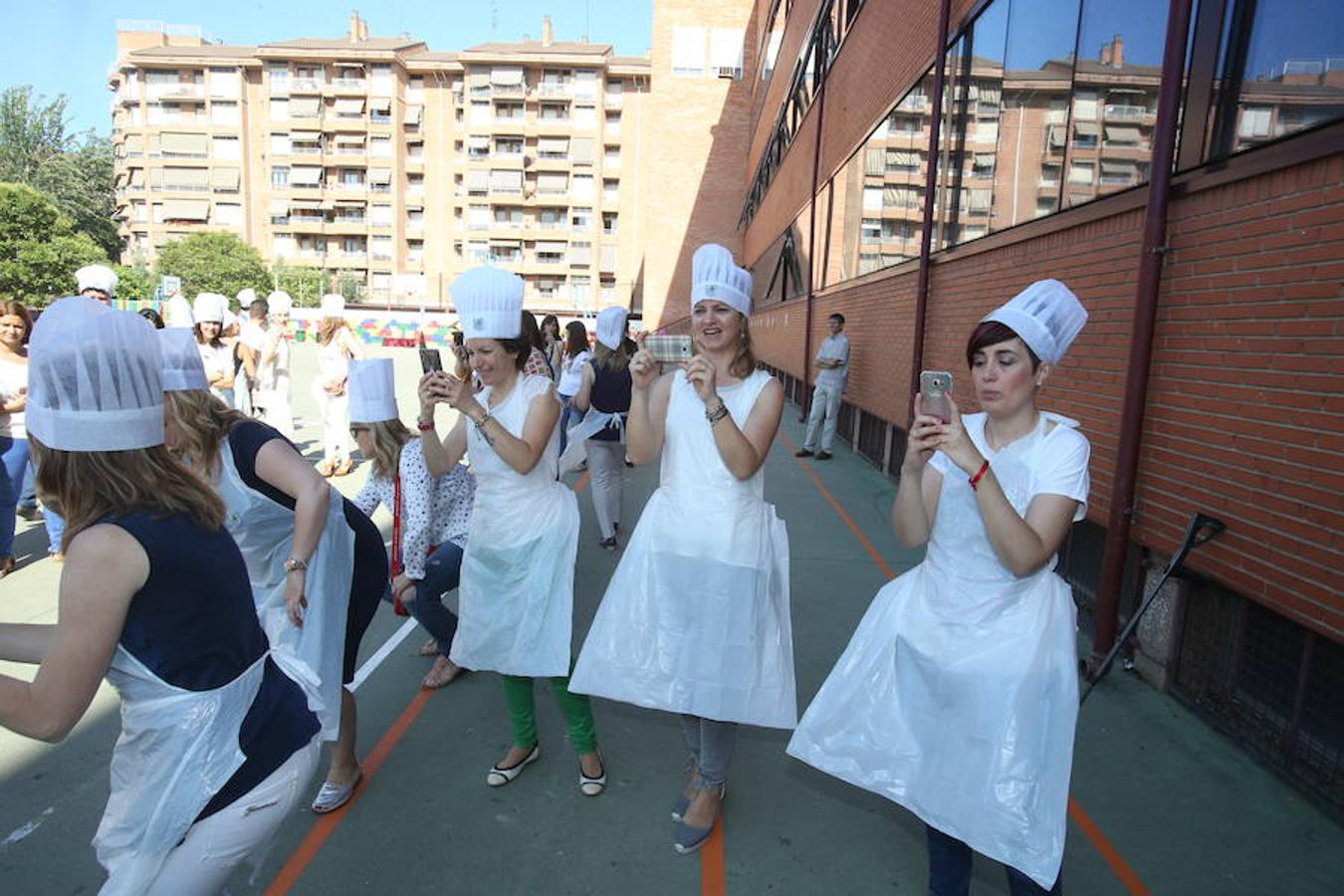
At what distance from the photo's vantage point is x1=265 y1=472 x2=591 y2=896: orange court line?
2.65 meters

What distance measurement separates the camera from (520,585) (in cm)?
308

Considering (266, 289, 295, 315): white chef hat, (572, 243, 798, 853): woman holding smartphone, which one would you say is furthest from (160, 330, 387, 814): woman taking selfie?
(266, 289, 295, 315): white chef hat

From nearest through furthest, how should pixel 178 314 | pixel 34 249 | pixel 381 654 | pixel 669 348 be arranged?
pixel 669 348, pixel 381 654, pixel 178 314, pixel 34 249

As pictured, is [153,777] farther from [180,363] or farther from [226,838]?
[180,363]

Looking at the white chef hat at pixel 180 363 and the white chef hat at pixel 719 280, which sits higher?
the white chef hat at pixel 719 280

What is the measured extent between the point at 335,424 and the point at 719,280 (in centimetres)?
759

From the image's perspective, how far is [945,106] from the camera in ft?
26.9

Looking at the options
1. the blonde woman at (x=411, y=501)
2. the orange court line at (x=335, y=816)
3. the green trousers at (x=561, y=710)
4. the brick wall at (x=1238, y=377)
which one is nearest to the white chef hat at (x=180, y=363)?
the blonde woman at (x=411, y=501)

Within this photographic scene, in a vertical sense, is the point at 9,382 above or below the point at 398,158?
below

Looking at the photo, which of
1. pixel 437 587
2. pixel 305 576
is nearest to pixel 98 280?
pixel 437 587

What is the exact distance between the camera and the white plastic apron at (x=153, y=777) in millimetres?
1603

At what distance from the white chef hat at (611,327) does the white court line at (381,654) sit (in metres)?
2.96

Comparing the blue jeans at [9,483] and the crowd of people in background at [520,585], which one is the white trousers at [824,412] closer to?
the crowd of people in background at [520,585]

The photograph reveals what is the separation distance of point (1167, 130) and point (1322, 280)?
4.68 ft
